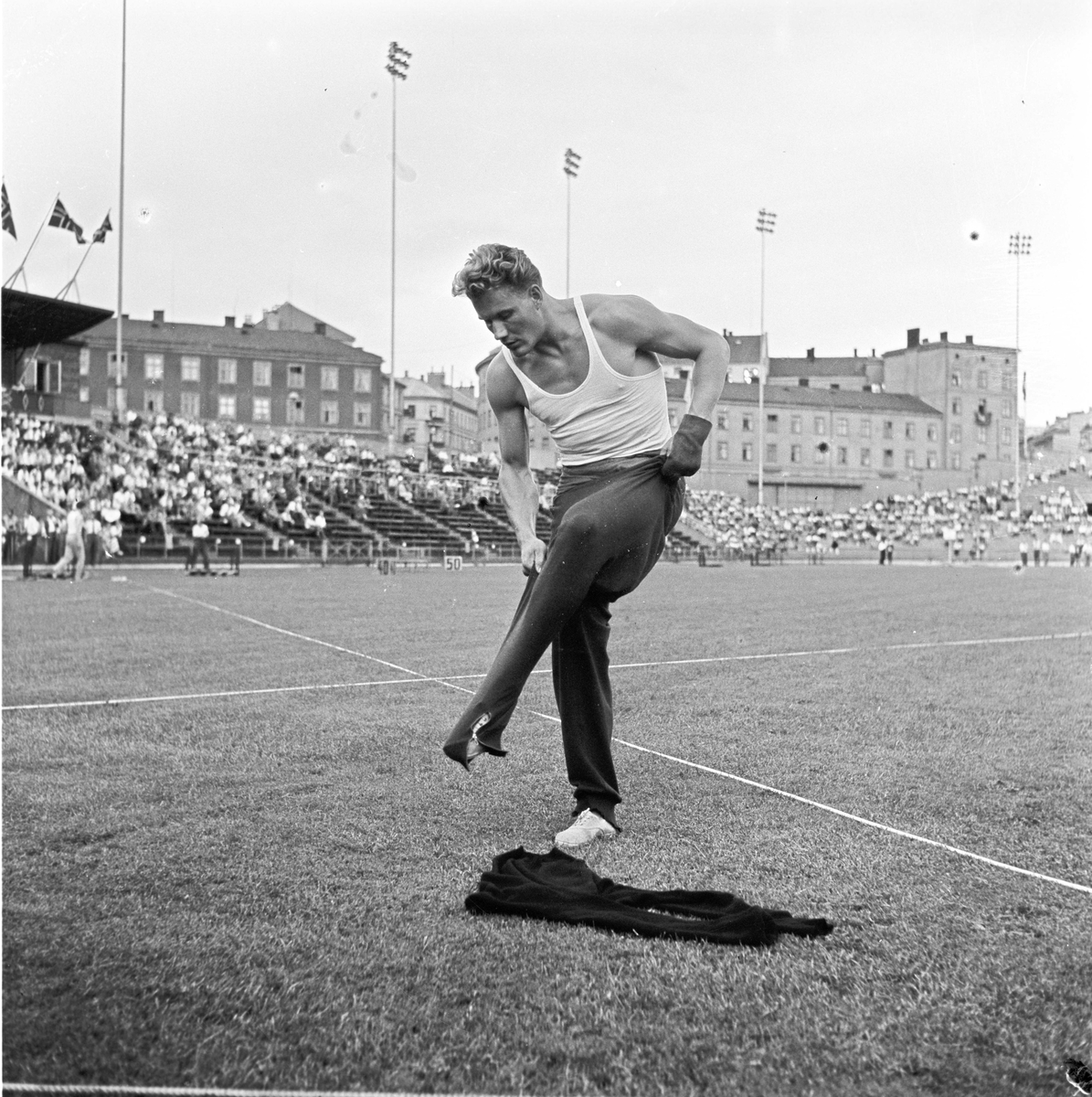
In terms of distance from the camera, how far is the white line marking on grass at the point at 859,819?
113 inches

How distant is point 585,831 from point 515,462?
3.58 feet

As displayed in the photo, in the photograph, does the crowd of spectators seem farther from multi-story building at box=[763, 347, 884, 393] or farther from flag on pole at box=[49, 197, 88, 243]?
multi-story building at box=[763, 347, 884, 393]

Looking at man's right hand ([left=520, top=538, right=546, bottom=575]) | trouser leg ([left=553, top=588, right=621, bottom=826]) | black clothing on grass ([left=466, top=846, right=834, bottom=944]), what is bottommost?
black clothing on grass ([left=466, top=846, right=834, bottom=944])

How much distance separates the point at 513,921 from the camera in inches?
98.6

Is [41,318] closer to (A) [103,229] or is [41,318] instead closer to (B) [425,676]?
(B) [425,676]

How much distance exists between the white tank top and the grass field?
1.12m

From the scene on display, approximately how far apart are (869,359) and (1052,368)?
9046 centimetres

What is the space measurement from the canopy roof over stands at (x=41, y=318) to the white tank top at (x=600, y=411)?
22789 mm

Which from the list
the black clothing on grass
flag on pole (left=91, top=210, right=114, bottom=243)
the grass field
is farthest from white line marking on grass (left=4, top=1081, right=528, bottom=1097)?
flag on pole (left=91, top=210, right=114, bottom=243)

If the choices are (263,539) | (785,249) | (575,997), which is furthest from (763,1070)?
(263,539)

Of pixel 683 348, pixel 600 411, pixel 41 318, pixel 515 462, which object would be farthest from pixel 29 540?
pixel 683 348

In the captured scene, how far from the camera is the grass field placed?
1823mm

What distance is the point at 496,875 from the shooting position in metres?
2.75

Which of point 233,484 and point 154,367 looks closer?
point 233,484
